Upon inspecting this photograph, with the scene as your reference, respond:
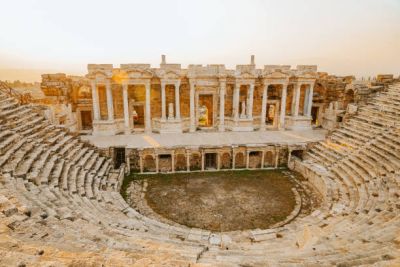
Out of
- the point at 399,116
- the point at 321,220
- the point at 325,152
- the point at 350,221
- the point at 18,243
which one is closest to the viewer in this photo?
the point at 18,243

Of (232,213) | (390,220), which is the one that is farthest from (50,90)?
(390,220)

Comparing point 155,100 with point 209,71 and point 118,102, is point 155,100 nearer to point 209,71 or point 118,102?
point 118,102

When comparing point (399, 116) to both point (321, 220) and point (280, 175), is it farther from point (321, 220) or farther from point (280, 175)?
point (321, 220)

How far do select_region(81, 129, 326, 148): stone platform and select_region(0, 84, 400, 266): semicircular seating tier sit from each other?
5.99 ft

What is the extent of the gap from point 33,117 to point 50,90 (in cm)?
640

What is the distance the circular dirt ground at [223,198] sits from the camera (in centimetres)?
1169

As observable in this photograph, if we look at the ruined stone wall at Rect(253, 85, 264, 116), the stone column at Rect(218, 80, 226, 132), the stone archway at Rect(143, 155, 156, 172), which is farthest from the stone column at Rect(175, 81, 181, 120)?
the ruined stone wall at Rect(253, 85, 264, 116)

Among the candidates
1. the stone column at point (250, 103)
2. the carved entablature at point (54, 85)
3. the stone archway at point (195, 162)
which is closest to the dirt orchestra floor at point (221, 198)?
the stone archway at point (195, 162)

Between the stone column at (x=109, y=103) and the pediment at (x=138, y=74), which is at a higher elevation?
the pediment at (x=138, y=74)

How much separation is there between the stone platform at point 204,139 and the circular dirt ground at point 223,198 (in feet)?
7.20

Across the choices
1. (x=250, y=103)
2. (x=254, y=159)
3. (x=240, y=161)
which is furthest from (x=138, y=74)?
(x=254, y=159)

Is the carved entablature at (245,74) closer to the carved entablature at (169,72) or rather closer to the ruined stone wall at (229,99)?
the ruined stone wall at (229,99)

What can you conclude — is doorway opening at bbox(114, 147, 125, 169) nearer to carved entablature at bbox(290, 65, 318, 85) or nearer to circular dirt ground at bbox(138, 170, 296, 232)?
circular dirt ground at bbox(138, 170, 296, 232)

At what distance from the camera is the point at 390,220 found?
835cm
